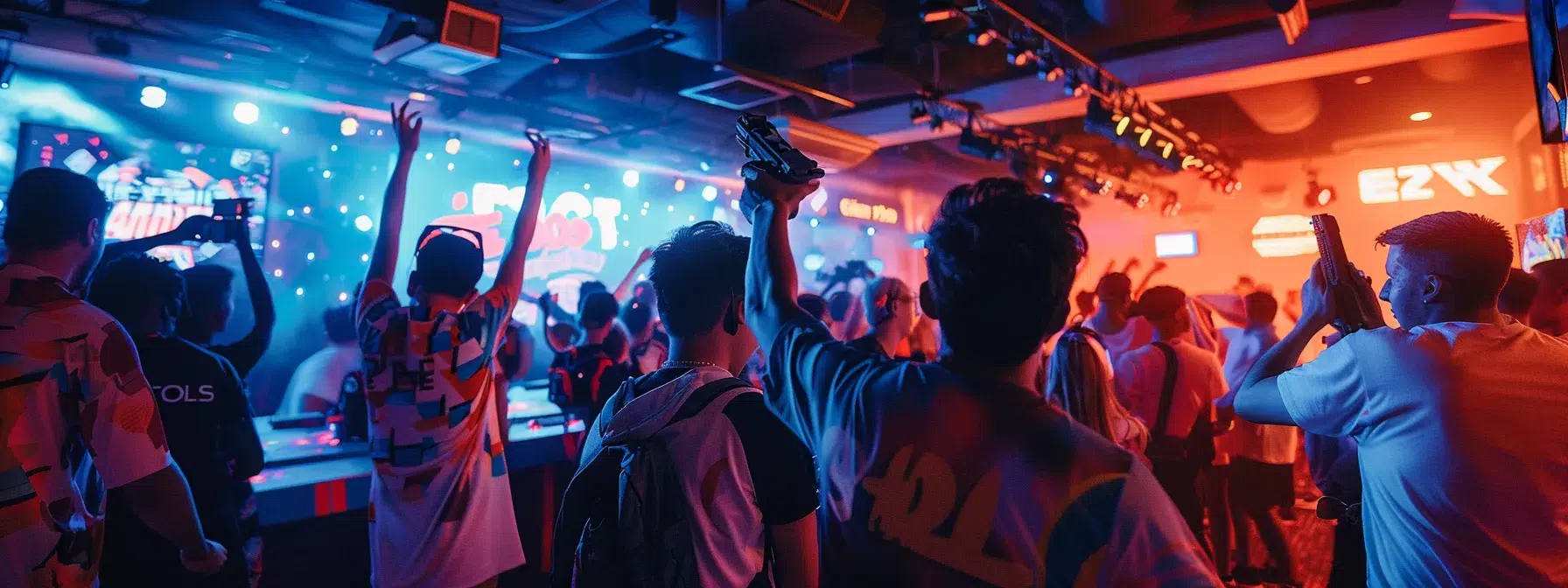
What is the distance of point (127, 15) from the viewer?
4.44 metres

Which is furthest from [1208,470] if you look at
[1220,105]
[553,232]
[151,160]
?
[151,160]

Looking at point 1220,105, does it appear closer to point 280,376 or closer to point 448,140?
point 448,140

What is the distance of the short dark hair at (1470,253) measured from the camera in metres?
1.71

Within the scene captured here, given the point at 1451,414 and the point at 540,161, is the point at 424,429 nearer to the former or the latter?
Answer: the point at 540,161

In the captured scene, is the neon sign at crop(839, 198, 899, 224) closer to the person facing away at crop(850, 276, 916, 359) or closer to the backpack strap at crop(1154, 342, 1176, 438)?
the person facing away at crop(850, 276, 916, 359)

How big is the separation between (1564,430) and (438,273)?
2.88 meters

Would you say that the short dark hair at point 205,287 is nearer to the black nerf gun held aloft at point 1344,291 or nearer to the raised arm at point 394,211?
the raised arm at point 394,211

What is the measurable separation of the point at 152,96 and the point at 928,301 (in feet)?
22.6

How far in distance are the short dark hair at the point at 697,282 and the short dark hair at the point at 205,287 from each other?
192cm

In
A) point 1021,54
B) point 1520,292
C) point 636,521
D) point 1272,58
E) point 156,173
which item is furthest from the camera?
point 156,173

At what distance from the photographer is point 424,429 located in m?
2.33

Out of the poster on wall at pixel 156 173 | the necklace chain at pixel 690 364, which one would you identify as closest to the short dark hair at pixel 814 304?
the necklace chain at pixel 690 364

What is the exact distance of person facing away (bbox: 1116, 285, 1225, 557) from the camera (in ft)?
12.8

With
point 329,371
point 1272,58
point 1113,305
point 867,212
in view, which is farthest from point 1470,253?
point 867,212
